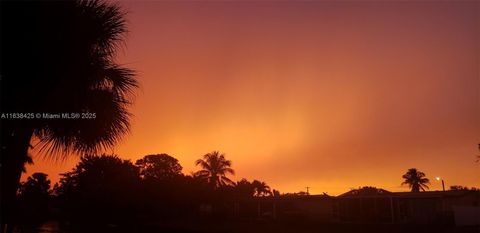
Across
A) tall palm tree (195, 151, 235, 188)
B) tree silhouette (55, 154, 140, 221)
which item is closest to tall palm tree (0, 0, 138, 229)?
tree silhouette (55, 154, 140, 221)

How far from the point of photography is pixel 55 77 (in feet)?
16.2

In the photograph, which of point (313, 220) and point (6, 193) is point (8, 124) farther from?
point (313, 220)

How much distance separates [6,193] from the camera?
17.2 feet

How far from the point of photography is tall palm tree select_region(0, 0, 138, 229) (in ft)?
15.8

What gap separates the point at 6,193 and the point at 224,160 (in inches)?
1949

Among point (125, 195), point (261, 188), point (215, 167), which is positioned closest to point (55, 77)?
point (125, 195)

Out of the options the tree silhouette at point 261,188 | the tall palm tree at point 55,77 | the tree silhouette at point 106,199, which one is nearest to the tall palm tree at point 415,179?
the tree silhouette at point 261,188

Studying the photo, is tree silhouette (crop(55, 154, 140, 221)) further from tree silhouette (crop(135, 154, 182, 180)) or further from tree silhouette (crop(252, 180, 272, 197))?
tree silhouette (crop(252, 180, 272, 197))

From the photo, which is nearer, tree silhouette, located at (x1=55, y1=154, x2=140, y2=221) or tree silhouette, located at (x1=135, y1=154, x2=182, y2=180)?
tree silhouette, located at (x1=55, y1=154, x2=140, y2=221)

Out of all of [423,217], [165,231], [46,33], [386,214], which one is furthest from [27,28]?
[386,214]

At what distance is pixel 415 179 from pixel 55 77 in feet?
246

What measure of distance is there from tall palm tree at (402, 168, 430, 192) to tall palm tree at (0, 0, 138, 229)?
73.3 m

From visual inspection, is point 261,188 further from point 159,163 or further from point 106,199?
point 106,199

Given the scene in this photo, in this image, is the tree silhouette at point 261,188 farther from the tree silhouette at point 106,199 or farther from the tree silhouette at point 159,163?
the tree silhouette at point 106,199
